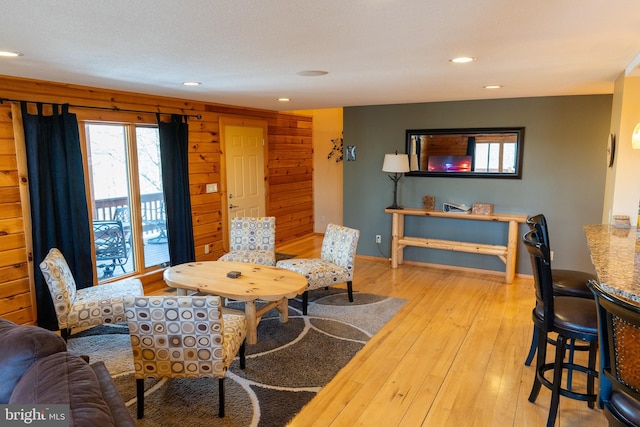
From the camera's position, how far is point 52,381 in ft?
5.11

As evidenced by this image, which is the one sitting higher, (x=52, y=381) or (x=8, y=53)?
(x=8, y=53)

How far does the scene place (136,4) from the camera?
171 cm

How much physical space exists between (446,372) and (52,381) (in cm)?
253

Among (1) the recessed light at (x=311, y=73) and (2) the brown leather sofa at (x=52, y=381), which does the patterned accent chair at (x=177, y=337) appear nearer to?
(2) the brown leather sofa at (x=52, y=381)

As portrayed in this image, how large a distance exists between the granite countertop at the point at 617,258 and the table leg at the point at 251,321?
8.00 ft

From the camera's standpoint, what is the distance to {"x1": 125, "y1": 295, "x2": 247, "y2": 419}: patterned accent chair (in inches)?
93.6

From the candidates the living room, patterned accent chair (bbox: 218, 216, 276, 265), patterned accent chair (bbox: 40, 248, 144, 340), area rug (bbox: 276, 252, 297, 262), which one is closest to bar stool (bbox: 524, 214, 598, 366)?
the living room

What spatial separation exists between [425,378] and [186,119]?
13.0ft

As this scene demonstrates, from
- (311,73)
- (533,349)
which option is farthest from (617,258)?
(311,73)

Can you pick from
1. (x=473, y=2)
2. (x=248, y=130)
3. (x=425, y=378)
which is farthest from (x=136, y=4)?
(x=248, y=130)

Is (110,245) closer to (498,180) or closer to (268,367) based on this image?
(268,367)

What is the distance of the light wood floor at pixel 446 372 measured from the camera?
2584 mm

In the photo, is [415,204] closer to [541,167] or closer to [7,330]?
[541,167]

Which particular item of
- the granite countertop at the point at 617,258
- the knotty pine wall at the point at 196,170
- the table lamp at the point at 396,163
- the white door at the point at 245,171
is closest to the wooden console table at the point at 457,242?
→ the table lamp at the point at 396,163
